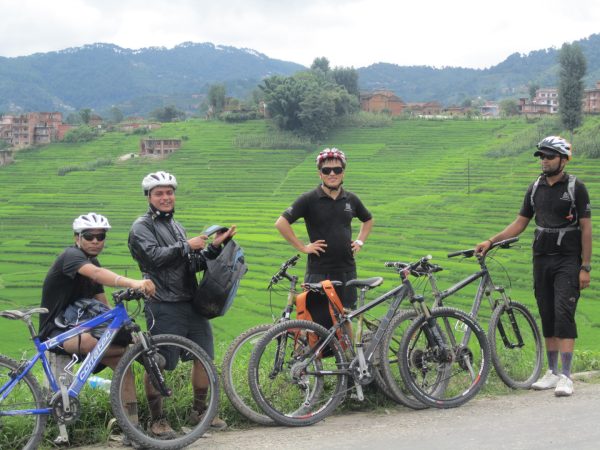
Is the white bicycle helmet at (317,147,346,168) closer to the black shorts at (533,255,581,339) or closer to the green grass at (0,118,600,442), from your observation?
the black shorts at (533,255,581,339)

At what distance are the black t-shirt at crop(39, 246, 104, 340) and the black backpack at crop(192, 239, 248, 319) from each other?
1.90 feet

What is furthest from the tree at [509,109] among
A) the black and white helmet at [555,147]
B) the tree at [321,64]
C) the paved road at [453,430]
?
the paved road at [453,430]

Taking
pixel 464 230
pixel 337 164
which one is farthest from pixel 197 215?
pixel 337 164

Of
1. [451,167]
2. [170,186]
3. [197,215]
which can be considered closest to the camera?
[170,186]

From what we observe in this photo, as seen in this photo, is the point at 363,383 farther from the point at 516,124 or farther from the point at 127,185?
the point at 516,124

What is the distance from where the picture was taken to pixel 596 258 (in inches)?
1201

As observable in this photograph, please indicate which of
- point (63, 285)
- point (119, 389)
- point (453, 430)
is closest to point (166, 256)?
point (63, 285)

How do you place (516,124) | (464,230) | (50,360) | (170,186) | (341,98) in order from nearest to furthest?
(50,360), (170,186), (464,230), (516,124), (341,98)

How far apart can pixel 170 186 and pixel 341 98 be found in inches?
2640

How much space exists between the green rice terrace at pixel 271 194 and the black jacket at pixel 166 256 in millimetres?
16349

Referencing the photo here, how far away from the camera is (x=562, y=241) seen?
17.1ft

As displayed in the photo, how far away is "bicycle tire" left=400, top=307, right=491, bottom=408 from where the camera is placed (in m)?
4.69

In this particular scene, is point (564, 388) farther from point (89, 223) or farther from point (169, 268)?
point (89, 223)

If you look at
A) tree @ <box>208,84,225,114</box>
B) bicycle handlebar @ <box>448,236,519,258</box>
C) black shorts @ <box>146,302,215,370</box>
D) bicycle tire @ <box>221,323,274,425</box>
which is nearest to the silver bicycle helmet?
black shorts @ <box>146,302,215,370</box>
